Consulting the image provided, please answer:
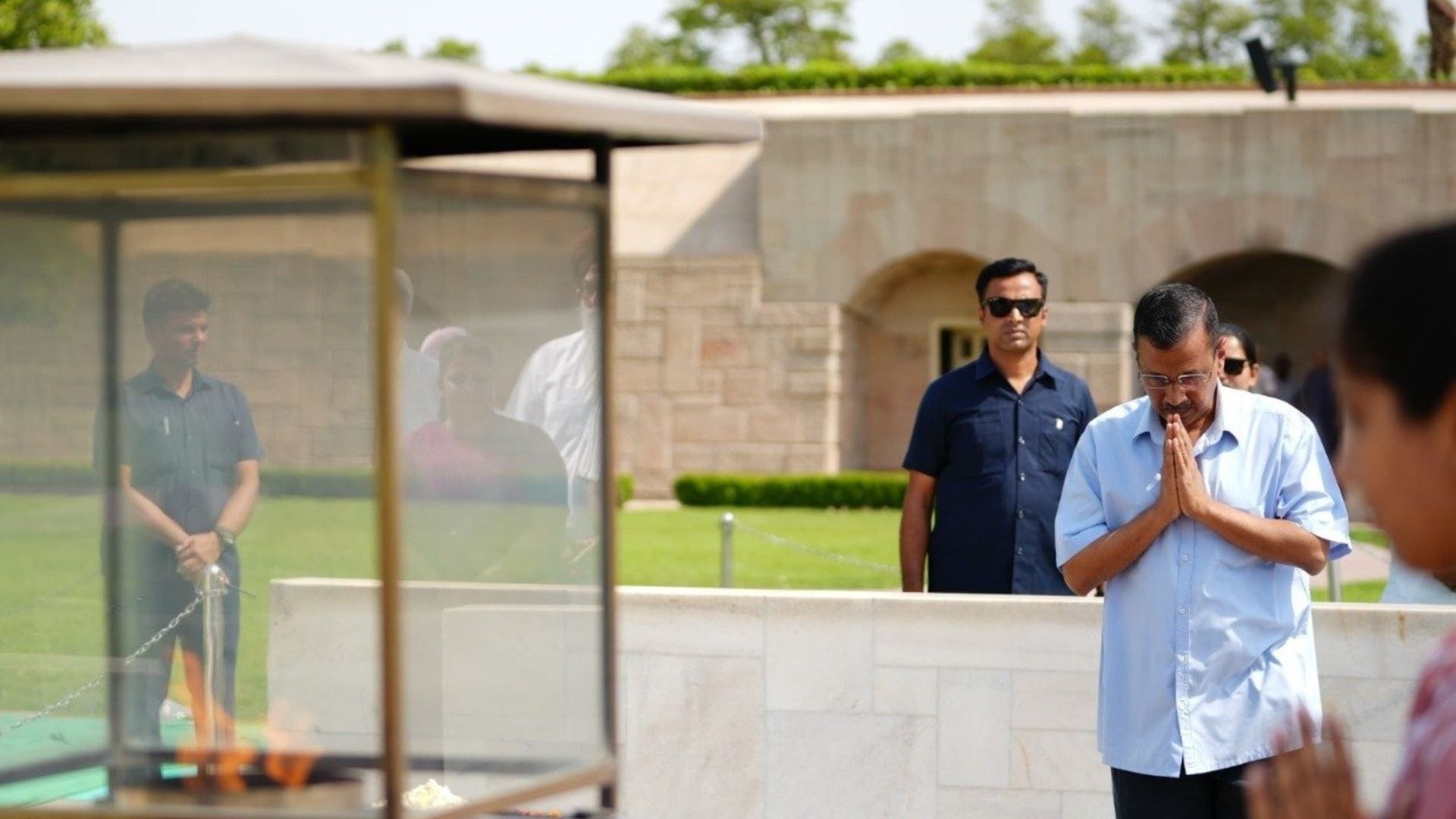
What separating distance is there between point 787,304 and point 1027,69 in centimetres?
729

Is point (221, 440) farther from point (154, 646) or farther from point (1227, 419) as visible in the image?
point (1227, 419)

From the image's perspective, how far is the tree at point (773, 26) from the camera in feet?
201

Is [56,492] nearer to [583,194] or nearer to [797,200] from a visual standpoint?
[583,194]

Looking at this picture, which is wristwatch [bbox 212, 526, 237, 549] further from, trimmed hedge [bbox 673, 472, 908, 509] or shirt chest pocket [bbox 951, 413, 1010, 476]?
trimmed hedge [bbox 673, 472, 908, 509]

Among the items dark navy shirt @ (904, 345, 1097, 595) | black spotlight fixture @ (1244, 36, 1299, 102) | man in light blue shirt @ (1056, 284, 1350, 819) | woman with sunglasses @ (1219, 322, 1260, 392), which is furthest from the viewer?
black spotlight fixture @ (1244, 36, 1299, 102)

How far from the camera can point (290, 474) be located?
3.89 meters

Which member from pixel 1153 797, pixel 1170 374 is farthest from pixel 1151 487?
pixel 1153 797

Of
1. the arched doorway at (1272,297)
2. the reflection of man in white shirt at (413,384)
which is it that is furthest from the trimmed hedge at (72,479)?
the arched doorway at (1272,297)

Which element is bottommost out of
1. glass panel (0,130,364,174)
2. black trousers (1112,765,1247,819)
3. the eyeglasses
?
black trousers (1112,765,1247,819)

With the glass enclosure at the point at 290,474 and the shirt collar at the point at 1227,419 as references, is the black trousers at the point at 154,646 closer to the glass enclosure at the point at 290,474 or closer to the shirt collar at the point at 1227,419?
the glass enclosure at the point at 290,474

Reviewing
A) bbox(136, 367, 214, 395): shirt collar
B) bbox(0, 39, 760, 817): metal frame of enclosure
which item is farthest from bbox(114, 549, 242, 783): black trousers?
bbox(0, 39, 760, 817): metal frame of enclosure

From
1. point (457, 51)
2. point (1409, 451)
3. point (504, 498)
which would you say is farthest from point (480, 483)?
point (457, 51)

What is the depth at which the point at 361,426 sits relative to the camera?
3.67m

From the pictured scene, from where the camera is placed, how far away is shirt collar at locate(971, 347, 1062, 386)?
6559 millimetres
